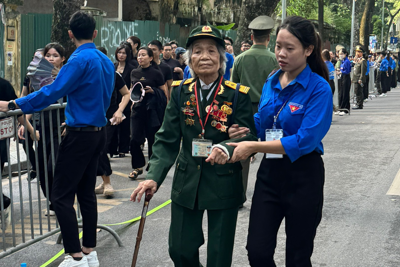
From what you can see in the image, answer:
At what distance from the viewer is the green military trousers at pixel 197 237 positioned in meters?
3.80

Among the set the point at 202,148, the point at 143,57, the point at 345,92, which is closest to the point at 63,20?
the point at 143,57

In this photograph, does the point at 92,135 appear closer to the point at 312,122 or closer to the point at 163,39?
the point at 312,122

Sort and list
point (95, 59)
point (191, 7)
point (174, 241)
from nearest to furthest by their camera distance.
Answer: point (174, 241) → point (95, 59) → point (191, 7)

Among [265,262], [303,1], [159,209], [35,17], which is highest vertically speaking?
[303,1]

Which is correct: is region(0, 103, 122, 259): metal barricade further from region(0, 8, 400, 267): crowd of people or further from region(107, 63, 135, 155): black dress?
region(107, 63, 135, 155): black dress

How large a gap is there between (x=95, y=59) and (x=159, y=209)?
2776 millimetres

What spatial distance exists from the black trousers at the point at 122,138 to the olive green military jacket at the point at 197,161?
20.4 ft

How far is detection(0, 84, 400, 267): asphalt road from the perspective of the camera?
5574mm

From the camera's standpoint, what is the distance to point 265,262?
3.63m

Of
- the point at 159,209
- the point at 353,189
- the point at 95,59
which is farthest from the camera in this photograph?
the point at 353,189

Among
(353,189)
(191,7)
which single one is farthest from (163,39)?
(353,189)

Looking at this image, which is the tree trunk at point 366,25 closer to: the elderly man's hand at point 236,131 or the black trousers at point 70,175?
the black trousers at point 70,175

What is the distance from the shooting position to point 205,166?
151 inches

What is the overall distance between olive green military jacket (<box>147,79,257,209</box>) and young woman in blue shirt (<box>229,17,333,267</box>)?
18 cm
